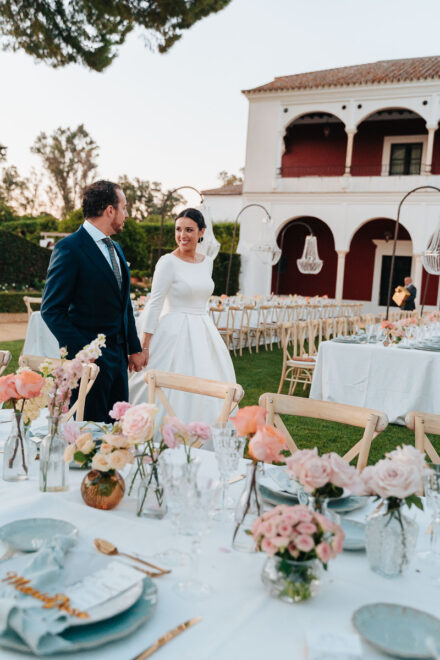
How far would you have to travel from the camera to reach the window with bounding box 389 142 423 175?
19891mm

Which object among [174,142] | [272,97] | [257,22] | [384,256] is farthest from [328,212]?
[174,142]

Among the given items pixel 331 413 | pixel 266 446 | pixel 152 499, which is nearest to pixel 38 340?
pixel 331 413

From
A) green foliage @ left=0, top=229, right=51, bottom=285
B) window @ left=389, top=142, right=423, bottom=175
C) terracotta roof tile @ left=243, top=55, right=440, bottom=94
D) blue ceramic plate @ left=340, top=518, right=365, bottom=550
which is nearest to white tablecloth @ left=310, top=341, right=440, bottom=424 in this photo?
blue ceramic plate @ left=340, top=518, right=365, bottom=550

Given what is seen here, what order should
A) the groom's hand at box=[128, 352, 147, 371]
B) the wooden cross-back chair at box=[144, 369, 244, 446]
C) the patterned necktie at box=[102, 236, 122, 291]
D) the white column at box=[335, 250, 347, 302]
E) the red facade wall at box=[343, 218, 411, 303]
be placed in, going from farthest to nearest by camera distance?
the red facade wall at box=[343, 218, 411, 303], the white column at box=[335, 250, 347, 302], the groom's hand at box=[128, 352, 147, 371], the patterned necktie at box=[102, 236, 122, 291], the wooden cross-back chair at box=[144, 369, 244, 446]

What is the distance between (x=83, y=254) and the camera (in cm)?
288

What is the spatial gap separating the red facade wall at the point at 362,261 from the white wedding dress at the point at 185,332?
17.2 metres

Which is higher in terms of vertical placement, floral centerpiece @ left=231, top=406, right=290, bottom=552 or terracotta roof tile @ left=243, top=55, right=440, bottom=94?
terracotta roof tile @ left=243, top=55, right=440, bottom=94

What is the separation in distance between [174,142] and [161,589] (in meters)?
26.2

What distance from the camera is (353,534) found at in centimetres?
157

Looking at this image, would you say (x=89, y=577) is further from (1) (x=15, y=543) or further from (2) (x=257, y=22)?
(2) (x=257, y=22)

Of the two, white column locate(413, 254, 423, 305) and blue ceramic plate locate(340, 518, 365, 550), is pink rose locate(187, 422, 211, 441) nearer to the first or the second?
blue ceramic plate locate(340, 518, 365, 550)

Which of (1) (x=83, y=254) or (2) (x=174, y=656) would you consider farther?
(1) (x=83, y=254)

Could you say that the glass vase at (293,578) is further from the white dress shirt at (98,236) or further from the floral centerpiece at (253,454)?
the white dress shirt at (98,236)

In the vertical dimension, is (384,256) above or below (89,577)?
above
